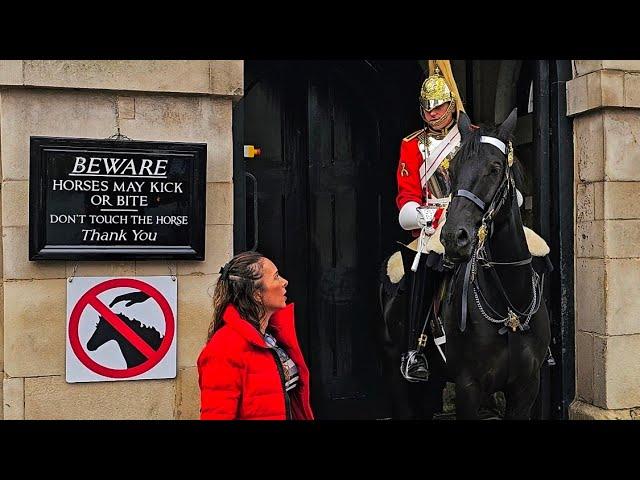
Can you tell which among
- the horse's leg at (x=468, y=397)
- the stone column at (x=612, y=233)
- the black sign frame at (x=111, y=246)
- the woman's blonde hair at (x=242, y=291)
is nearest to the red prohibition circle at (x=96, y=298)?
the black sign frame at (x=111, y=246)

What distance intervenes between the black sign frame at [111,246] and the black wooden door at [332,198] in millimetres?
2031

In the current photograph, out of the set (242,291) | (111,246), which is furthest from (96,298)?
(242,291)

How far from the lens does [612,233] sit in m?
6.21

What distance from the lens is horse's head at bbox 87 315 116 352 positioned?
5234mm

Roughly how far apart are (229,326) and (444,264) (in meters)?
2.55

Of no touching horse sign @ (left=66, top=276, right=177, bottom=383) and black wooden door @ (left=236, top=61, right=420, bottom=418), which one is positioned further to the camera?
black wooden door @ (left=236, top=61, right=420, bottom=418)

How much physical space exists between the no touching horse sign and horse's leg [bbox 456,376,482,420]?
186 cm

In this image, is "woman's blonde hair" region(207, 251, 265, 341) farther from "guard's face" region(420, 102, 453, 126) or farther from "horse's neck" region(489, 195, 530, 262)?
"guard's face" region(420, 102, 453, 126)

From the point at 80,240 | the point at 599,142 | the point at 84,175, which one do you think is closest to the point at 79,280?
the point at 80,240

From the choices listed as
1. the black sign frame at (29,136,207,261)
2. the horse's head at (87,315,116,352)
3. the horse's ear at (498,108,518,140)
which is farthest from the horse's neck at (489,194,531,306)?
the horse's head at (87,315,116,352)

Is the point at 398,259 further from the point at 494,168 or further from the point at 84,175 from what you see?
the point at 84,175

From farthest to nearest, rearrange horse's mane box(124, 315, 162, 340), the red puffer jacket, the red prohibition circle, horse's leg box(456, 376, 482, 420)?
horse's leg box(456, 376, 482, 420), horse's mane box(124, 315, 162, 340), the red prohibition circle, the red puffer jacket

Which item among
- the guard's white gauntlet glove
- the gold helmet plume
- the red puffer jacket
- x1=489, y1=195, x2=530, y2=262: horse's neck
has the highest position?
the gold helmet plume

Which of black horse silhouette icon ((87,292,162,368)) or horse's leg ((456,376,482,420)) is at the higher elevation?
black horse silhouette icon ((87,292,162,368))
